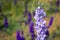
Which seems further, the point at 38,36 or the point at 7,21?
the point at 7,21

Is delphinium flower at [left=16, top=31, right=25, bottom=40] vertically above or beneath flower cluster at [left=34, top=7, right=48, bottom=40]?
beneath

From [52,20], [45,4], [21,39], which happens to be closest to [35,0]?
[45,4]

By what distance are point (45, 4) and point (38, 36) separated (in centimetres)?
25

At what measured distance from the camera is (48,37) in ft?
5.43

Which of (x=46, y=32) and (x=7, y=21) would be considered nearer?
(x=46, y=32)

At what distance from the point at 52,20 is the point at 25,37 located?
240mm

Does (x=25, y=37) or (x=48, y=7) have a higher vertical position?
(x=48, y=7)

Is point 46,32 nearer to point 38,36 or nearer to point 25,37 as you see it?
point 38,36

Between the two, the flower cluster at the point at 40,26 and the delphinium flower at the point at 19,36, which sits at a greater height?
the flower cluster at the point at 40,26

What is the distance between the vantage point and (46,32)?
64.3 inches

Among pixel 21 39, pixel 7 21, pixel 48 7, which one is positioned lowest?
pixel 21 39

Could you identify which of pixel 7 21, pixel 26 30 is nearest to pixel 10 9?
pixel 7 21

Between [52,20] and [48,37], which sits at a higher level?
[52,20]

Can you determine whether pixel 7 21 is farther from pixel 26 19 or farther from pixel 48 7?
pixel 48 7
